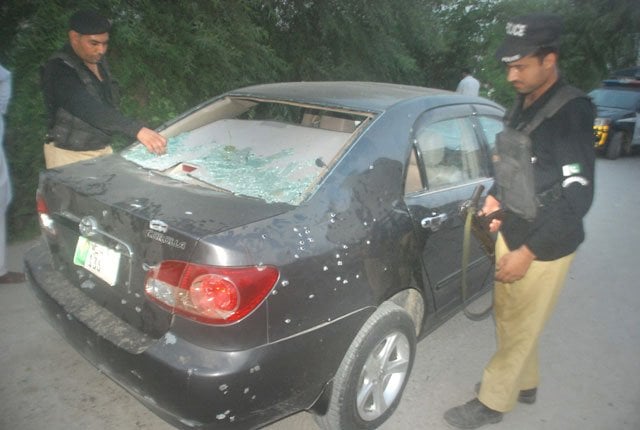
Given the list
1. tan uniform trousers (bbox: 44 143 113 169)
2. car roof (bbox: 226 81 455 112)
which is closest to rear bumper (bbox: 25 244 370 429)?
car roof (bbox: 226 81 455 112)

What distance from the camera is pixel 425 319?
2639 millimetres

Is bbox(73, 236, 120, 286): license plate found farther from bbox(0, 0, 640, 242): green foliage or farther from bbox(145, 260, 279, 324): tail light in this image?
bbox(0, 0, 640, 242): green foliage

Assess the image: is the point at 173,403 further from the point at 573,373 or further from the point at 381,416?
the point at 573,373

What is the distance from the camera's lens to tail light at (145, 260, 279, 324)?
1.71 metres

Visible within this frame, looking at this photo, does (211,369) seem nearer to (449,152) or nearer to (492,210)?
(492,210)

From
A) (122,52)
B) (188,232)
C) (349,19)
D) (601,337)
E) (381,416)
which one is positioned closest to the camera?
(188,232)

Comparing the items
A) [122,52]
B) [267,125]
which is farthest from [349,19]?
[267,125]

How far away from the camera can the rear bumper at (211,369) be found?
1.72m

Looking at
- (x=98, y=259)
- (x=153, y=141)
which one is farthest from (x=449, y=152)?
(x=98, y=259)

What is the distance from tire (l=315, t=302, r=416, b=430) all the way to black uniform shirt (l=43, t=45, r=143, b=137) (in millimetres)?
1660

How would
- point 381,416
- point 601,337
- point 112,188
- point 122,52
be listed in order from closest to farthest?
point 112,188 → point 381,416 → point 601,337 → point 122,52

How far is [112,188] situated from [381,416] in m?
1.64

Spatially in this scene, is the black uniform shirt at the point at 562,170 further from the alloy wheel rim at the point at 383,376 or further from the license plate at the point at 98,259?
the license plate at the point at 98,259

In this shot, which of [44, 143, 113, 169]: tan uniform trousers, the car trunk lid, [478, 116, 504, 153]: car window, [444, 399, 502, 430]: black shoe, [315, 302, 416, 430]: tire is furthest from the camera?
[44, 143, 113, 169]: tan uniform trousers
